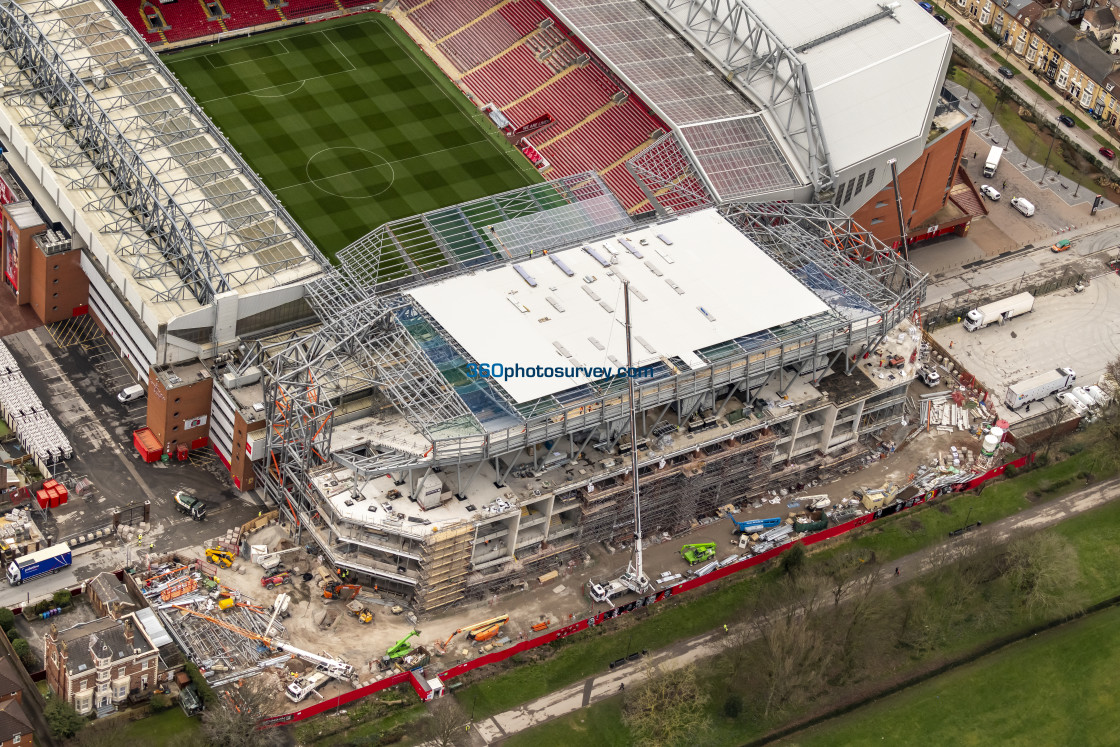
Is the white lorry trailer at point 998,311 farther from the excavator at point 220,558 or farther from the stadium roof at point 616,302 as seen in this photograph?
the excavator at point 220,558

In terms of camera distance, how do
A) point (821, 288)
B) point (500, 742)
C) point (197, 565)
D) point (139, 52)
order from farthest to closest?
point (139, 52) → point (821, 288) → point (197, 565) → point (500, 742)

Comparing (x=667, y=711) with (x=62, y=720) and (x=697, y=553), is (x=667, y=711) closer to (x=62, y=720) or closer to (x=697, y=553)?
(x=697, y=553)

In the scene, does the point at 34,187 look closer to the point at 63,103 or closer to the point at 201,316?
the point at 63,103

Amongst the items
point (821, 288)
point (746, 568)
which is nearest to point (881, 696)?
point (746, 568)

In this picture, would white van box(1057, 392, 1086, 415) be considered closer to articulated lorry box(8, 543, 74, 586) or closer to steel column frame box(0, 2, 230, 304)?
steel column frame box(0, 2, 230, 304)

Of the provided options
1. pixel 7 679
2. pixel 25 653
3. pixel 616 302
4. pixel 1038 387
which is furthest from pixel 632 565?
pixel 7 679
